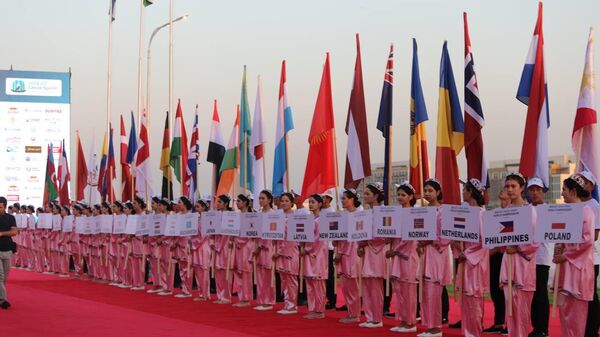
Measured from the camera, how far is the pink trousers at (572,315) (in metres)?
8.99

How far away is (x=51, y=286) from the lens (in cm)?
1920

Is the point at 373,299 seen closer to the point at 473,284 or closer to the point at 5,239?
the point at 473,284

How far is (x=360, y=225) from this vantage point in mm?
11961

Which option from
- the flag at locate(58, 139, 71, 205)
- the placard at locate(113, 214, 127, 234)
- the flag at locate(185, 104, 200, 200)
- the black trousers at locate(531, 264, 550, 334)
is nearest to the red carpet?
the black trousers at locate(531, 264, 550, 334)

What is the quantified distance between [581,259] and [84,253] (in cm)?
1471

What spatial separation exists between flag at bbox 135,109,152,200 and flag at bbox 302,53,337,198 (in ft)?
25.0

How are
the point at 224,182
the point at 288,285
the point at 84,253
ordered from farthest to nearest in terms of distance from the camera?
the point at 84,253, the point at 224,182, the point at 288,285

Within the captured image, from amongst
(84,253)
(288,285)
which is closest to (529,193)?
(288,285)

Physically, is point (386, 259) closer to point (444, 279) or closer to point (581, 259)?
point (444, 279)

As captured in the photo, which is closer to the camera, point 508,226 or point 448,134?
point 508,226

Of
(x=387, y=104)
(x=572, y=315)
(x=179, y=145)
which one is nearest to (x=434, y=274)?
(x=572, y=315)

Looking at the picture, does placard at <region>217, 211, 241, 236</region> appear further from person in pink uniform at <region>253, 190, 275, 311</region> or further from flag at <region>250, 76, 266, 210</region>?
flag at <region>250, 76, 266, 210</region>

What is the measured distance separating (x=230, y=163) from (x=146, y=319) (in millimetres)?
6108

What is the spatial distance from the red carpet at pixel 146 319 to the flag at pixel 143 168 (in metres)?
4.77
